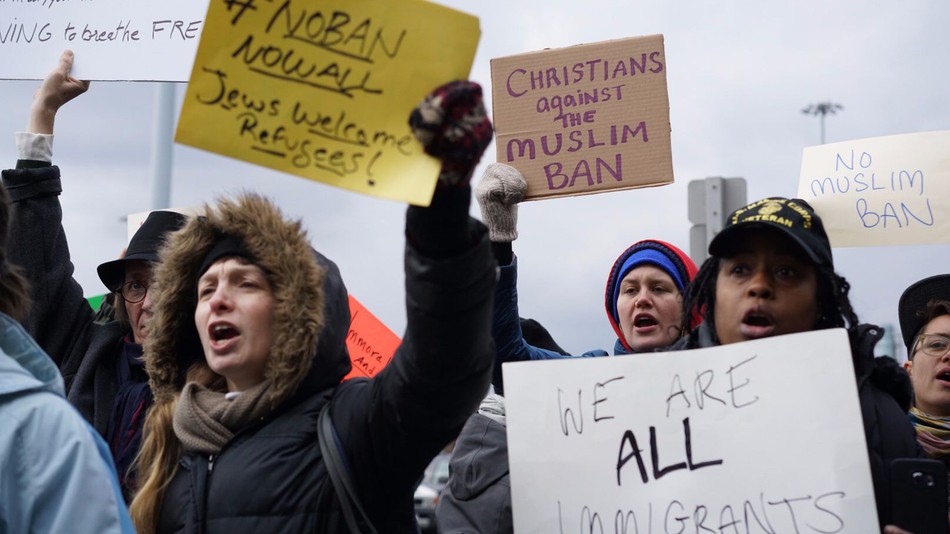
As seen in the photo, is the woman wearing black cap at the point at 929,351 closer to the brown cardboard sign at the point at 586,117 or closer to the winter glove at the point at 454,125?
the brown cardboard sign at the point at 586,117

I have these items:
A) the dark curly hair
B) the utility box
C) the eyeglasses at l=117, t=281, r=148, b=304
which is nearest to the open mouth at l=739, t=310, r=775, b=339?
the dark curly hair

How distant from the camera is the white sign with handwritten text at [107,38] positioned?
3.61 meters

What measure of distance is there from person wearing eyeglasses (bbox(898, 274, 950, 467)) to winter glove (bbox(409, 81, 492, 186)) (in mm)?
1999

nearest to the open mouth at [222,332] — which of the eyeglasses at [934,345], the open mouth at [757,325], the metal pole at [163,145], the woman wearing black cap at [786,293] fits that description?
the woman wearing black cap at [786,293]

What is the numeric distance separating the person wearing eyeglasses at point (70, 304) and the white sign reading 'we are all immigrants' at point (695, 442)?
1451 mm

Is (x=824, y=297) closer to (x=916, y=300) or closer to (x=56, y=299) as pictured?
(x=916, y=300)

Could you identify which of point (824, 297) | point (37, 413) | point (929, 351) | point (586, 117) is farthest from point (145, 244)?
point (929, 351)

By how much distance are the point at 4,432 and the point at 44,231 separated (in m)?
1.73

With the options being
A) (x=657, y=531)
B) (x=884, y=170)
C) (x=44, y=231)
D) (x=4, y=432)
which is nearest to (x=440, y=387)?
(x=657, y=531)

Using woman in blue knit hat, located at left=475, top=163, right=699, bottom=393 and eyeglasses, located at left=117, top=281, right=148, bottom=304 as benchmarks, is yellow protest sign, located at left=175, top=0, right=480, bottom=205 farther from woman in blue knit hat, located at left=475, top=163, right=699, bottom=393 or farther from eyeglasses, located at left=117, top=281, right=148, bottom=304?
eyeglasses, located at left=117, top=281, right=148, bottom=304

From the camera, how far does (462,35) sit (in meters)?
2.01

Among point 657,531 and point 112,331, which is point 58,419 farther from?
point 112,331

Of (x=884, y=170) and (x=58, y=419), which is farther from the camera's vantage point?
(x=884, y=170)

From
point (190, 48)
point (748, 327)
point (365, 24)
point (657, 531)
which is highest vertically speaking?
point (190, 48)
